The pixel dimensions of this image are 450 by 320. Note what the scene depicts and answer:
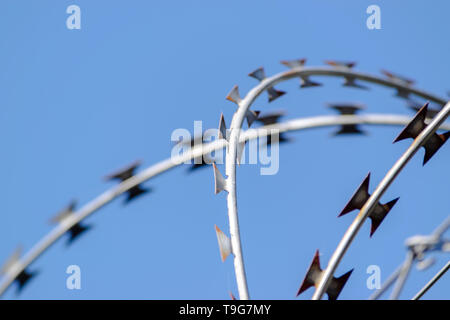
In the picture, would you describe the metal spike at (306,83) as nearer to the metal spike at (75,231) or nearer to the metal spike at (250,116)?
the metal spike at (250,116)

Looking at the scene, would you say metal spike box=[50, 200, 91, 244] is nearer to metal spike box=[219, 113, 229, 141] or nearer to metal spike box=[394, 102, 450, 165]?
metal spike box=[219, 113, 229, 141]

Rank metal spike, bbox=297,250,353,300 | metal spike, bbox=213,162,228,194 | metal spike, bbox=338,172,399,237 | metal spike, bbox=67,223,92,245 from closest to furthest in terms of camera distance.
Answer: metal spike, bbox=297,250,353,300, metal spike, bbox=338,172,399,237, metal spike, bbox=213,162,228,194, metal spike, bbox=67,223,92,245

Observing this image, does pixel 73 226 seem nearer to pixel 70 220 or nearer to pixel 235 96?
pixel 70 220

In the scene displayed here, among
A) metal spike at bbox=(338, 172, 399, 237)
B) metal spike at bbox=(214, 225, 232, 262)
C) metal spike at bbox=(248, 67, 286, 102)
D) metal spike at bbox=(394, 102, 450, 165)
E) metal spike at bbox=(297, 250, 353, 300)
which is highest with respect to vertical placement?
metal spike at bbox=(248, 67, 286, 102)

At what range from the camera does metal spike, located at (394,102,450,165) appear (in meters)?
8.77

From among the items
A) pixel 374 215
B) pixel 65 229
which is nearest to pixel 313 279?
pixel 374 215

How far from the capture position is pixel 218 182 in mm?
8570

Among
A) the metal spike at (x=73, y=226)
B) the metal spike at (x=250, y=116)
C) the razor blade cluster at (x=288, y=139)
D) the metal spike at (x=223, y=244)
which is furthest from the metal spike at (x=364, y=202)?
the metal spike at (x=73, y=226)

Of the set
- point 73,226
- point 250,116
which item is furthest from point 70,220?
point 250,116

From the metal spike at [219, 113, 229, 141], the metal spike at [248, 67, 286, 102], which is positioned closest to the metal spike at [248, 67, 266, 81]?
the metal spike at [248, 67, 286, 102]

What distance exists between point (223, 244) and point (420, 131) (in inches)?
104

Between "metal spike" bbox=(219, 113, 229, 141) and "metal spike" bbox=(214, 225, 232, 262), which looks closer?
"metal spike" bbox=(214, 225, 232, 262)
